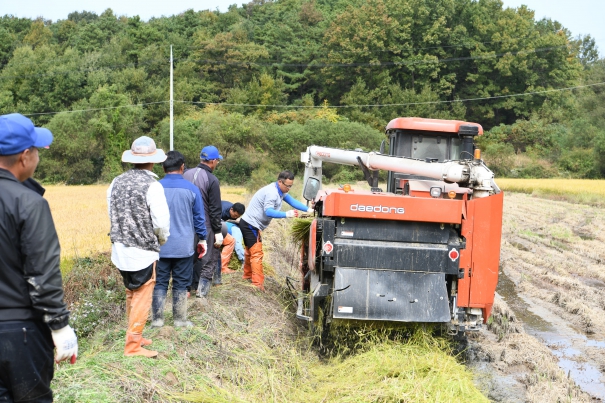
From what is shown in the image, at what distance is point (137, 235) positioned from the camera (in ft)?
18.4

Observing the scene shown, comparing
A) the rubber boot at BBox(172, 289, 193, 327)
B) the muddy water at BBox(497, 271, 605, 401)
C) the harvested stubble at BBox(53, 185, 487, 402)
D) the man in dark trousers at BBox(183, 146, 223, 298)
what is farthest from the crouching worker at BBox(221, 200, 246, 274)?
the muddy water at BBox(497, 271, 605, 401)

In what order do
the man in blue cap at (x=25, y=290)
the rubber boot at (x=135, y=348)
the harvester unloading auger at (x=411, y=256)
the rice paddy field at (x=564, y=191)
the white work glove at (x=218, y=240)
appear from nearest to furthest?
the man in blue cap at (x=25, y=290)
the rubber boot at (x=135, y=348)
the harvester unloading auger at (x=411, y=256)
the white work glove at (x=218, y=240)
the rice paddy field at (x=564, y=191)

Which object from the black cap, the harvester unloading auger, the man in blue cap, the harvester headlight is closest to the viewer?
the man in blue cap

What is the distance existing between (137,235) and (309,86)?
6308 centimetres

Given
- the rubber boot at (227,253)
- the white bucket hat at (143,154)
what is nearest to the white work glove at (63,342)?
the white bucket hat at (143,154)

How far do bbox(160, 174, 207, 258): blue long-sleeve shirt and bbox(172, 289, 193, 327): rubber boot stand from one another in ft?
1.23

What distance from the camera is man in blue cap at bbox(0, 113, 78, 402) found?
3244mm

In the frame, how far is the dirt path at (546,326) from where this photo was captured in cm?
662

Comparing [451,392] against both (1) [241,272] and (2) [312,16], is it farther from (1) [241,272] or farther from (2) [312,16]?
(2) [312,16]

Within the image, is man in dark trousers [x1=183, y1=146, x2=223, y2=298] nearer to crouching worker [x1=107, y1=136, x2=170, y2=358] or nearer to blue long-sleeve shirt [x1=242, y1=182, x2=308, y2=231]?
blue long-sleeve shirt [x1=242, y1=182, x2=308, y2=231]

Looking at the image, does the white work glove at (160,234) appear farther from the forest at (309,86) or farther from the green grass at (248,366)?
the forest at (309,86)

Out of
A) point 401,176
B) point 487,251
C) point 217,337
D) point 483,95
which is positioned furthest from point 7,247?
point 483,95

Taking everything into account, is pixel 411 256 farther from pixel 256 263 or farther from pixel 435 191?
pixel 256 263

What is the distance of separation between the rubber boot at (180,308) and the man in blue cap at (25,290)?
3.23 metres
